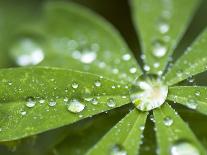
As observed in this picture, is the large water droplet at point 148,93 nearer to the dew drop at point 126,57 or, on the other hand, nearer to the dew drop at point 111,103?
the dew drop at point 111,103


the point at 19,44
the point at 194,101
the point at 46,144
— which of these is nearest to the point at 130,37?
the point at 19,44

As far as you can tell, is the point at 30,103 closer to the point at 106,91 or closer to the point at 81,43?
the point at 106,91

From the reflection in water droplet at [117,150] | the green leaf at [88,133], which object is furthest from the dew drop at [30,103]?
the reflection in water droplet at [117,150]

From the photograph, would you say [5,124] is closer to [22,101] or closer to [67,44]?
[22,101]

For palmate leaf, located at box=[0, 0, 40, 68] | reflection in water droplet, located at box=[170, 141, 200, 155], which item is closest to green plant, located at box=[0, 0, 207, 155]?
reflection in water droplet, located at box=[170, 141, 200, 155]

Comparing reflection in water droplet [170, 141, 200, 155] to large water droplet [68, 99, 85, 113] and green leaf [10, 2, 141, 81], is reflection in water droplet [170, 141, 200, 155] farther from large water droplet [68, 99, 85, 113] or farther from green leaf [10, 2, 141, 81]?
green leaf [10, 2, 141, 81]
